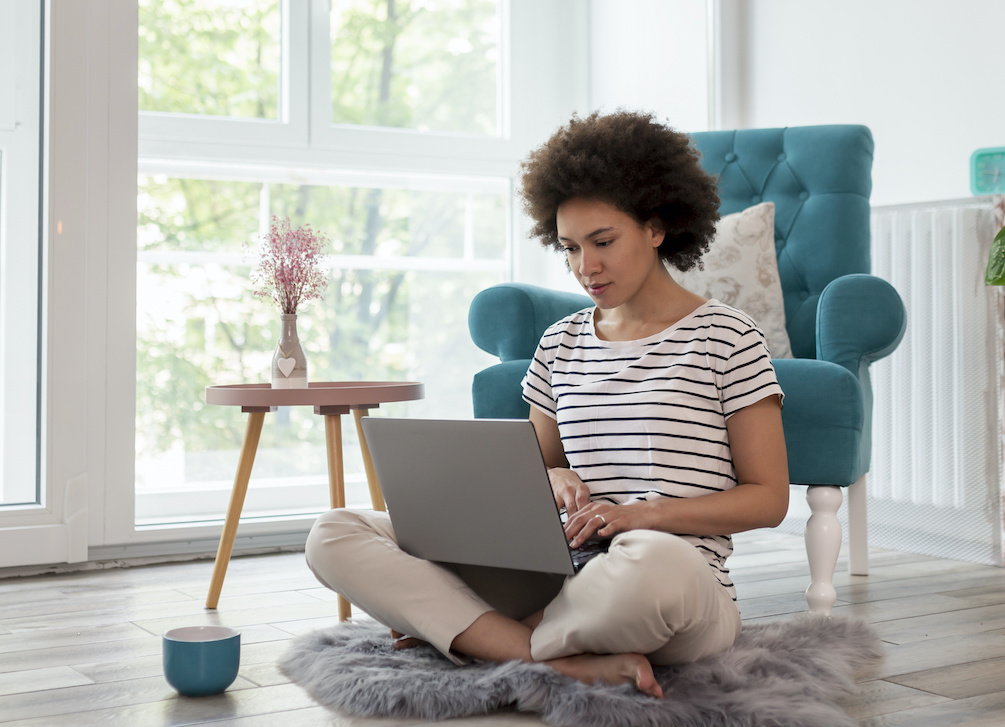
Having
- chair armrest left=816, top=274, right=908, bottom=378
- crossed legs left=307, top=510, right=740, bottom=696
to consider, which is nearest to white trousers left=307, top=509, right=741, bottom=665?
crossed legs left=307, top=510, right=740, bottom=696

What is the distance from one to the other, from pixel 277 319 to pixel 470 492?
6.23 feet

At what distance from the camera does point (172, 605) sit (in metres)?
2.06

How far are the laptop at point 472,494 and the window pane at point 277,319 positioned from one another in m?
1.43

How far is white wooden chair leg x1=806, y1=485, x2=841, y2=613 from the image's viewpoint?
1.79m

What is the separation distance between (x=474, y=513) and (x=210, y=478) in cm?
182

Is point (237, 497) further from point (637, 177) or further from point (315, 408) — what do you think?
point (637, 177)

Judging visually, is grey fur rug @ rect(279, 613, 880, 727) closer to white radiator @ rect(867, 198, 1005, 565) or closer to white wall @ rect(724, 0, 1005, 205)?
white radiator @ rect(867, 198, 1005, 565)

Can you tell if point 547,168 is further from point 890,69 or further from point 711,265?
point 890,69

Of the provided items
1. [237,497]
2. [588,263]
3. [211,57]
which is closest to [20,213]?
[211,57]

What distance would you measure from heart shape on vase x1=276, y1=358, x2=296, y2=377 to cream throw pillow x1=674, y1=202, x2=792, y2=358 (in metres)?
0.88

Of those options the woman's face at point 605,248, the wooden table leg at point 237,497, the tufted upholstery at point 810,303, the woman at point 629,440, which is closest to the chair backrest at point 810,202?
the tufted upholstery at point 810,303

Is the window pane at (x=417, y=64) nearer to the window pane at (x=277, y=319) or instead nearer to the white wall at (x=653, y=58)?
the window pane at (x=277, y=319)

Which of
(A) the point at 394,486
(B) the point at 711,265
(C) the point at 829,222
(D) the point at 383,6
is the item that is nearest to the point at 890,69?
(C) the point at 829,222

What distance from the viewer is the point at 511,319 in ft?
6.95
